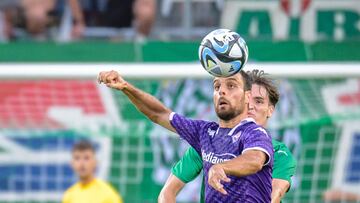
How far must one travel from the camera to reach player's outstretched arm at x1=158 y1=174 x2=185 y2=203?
23.1 feet

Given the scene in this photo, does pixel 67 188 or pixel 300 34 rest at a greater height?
pixel 300 34

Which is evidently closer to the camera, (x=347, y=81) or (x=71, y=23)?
(x=347, y=81)

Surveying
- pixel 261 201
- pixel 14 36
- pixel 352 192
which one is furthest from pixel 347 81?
pixel 261 201

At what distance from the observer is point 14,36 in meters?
12.9

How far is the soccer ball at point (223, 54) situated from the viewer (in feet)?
20.9

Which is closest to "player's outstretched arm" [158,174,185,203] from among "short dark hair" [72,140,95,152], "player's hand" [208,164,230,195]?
"player's hand" [208,164,230,195]

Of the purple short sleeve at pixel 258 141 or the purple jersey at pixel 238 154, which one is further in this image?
the purple jersey at pixel 238 154

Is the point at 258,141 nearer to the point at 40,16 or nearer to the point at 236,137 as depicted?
the point at 236,137

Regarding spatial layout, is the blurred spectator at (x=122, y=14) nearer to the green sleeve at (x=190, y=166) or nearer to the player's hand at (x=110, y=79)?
the green sleeve at (x=190, y=166)

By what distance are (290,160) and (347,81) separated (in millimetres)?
4551

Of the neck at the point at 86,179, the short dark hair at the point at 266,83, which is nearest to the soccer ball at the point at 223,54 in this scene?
the short dark hair at the point at 266,83

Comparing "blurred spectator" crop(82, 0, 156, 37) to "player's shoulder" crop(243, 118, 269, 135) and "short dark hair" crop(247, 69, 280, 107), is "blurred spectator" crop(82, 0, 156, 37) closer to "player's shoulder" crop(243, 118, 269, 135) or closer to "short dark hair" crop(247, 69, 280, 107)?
"short dark hair" crop(247, 69, 280, 107)

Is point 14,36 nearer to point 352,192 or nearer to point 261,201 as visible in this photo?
point 352,192

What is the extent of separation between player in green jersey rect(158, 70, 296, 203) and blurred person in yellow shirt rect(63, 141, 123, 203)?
3.34 m
